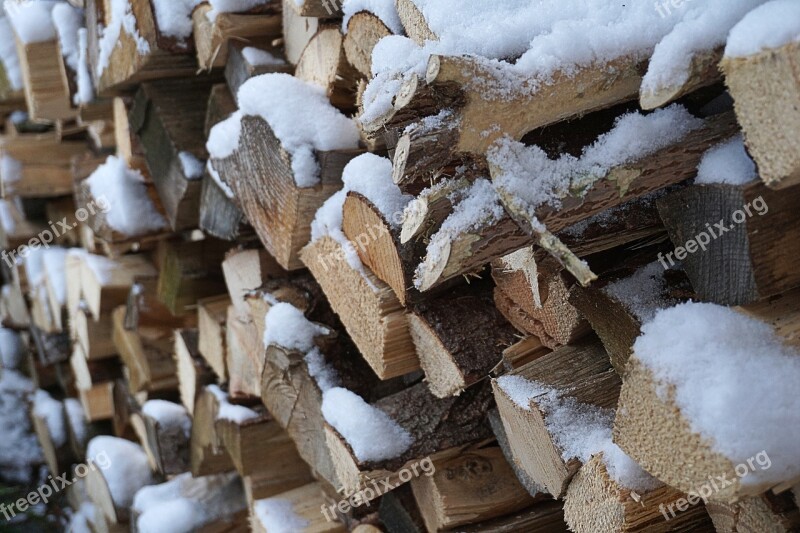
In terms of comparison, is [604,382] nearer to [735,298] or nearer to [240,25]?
[735,298]

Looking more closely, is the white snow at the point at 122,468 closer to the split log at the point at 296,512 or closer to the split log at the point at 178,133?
the split log at the point at 296,512

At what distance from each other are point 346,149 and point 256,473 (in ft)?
3.49

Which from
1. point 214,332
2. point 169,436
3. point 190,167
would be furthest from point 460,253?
point 169,436

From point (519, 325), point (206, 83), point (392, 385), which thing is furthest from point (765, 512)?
point (206, 83)

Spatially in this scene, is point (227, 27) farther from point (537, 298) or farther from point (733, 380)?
point (733, 380)

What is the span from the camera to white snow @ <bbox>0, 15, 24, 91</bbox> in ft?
11.7

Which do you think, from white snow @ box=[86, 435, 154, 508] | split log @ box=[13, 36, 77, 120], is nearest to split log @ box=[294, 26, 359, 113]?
split log @ box=[13, 36, 77, 120]

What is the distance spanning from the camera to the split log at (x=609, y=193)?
103 centimetres

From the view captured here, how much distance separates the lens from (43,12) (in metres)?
3.02

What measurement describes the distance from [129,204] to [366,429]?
132cm
